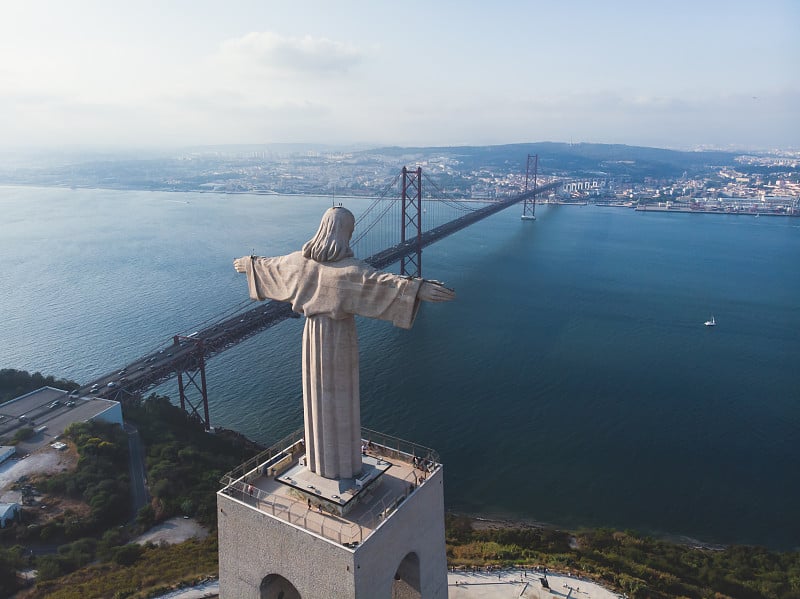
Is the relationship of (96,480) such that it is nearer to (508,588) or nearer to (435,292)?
(508,588)

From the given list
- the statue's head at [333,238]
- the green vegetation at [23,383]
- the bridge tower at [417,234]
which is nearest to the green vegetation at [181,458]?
the green vegetation at [23,383]

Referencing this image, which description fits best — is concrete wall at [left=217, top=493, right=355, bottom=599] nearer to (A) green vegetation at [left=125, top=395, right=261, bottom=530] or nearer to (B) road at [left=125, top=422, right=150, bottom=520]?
(A) green vegetation at [left=125, top=395, right=261, bottom=530]

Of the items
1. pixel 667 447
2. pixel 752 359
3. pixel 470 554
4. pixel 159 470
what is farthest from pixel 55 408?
pixel 752 359

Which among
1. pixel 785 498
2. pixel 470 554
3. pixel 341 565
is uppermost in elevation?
pixel 341 565

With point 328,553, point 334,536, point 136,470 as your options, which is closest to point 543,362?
point 136,470

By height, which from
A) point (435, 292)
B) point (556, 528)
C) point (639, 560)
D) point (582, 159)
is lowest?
point (556, 528)

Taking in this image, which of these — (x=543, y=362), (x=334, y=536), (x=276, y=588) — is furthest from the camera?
(x=543, y=362)

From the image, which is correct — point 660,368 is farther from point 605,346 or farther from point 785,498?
point 785,498
